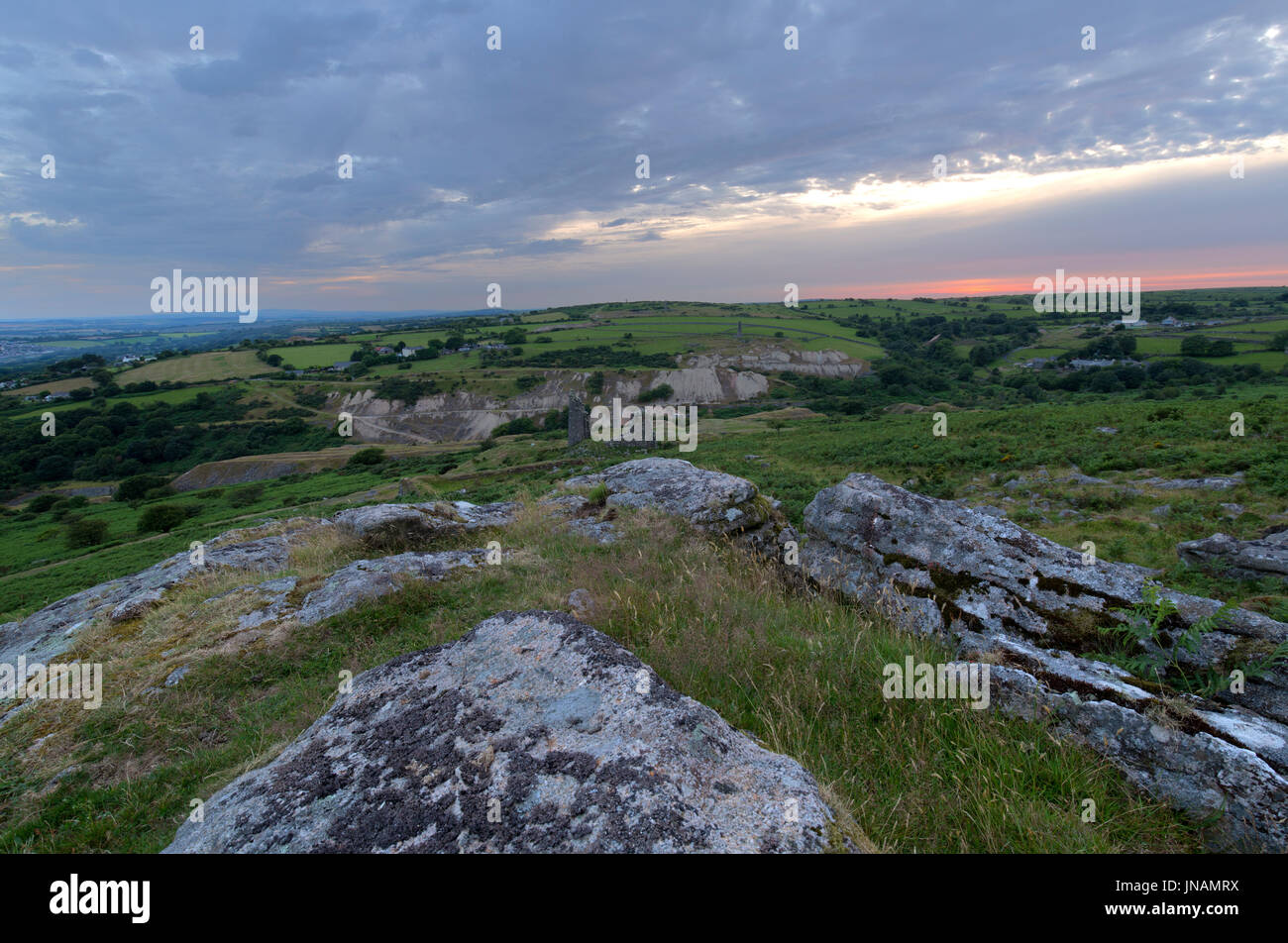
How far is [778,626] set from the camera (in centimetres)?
557

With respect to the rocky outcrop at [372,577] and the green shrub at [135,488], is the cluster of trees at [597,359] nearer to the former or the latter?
the green shrub at [135,488]

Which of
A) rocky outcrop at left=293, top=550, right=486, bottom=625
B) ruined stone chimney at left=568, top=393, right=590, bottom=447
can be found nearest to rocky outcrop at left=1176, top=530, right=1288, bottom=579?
rocky outcrop at left=293, top=550, right=486, bottom=625

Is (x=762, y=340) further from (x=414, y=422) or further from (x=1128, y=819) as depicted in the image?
(x=1128, y=819)

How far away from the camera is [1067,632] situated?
5457 mm

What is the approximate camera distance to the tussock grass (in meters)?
3.14

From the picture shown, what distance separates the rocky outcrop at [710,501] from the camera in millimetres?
9516

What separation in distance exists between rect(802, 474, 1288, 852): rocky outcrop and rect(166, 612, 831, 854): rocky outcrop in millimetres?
2464

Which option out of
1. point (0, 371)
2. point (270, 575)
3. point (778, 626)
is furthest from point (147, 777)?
point (0, 371)

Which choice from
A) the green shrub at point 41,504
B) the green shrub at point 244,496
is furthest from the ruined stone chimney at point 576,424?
the green shrub at point 41,504

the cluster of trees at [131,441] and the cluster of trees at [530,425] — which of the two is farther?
the cluster of trees at [530,425]

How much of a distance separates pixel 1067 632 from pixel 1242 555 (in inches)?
337

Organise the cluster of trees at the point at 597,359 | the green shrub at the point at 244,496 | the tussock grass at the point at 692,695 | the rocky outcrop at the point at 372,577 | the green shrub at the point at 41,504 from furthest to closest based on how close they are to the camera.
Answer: the cluster of trees at the point at 597,359
the green shrub at the point at 41,504
the green shrub at the point at 244,496
the rocky outcrop at the point at 372,577
the tussock grass at the point at 692,695

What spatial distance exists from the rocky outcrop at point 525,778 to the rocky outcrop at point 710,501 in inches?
233
